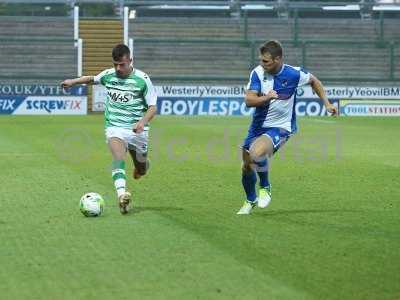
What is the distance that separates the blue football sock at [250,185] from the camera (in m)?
12.3

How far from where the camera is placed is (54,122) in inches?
1372

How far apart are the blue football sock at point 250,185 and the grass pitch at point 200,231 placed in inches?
8.6

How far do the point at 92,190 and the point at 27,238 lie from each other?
462 cm

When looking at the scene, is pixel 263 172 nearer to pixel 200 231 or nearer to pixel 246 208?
pixel 246 208

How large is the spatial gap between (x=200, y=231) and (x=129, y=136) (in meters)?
2.37

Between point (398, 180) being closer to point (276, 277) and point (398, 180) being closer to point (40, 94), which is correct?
point (276, 277)

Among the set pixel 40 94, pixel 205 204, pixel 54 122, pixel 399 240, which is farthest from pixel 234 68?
pixel 399 240

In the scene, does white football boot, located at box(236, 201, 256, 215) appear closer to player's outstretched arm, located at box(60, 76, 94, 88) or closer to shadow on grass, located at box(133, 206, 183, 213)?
shadow on grass, located at box(133, 206, 183, 213)

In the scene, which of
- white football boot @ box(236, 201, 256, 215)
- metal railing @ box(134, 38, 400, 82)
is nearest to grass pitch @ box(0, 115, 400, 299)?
white football boot @ box(236, 201, 256, 215)

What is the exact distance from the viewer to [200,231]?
10.7m

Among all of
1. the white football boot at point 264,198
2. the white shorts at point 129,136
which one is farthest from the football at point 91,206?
the white football boot at point 264,198

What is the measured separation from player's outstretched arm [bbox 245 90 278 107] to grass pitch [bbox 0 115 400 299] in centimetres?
126

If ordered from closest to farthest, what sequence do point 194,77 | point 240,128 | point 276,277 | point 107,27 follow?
point 276,277 < point 240,128 < point 194,77 < point 107,27

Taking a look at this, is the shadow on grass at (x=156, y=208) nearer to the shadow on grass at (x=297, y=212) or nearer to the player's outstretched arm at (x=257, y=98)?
the shadow on grass at (x=297, y=212)
